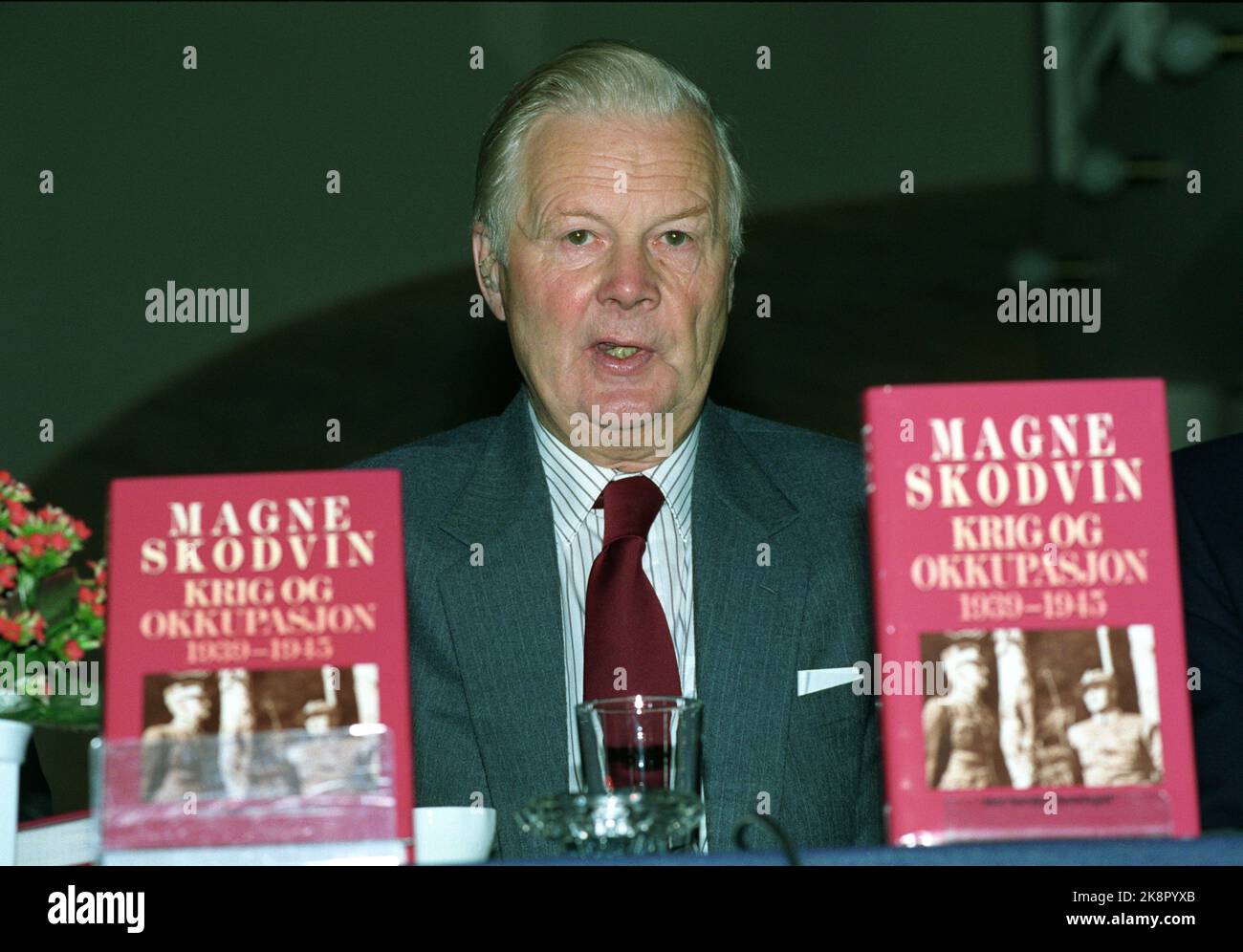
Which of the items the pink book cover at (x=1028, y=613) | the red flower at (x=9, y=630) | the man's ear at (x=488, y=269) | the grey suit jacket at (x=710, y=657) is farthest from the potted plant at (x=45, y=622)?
the man's ear at (x=488, y=269)

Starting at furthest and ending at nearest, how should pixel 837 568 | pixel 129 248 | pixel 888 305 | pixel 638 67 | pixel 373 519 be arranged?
1. pixel 888 305
2. pixel 129 248
3. pixel 638 67
4. pixel 837 568
5. pixel 373 519

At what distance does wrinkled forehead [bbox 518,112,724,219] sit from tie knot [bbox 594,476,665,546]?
12.5 inches

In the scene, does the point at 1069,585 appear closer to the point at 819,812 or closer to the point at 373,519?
the point at 373,519

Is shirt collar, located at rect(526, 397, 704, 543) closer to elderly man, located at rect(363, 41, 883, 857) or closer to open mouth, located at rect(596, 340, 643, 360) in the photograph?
elderly man, located at rect(363, 41, 883, 857)

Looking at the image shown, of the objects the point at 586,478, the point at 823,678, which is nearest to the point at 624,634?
the point at 823,678

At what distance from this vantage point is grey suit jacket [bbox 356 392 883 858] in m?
1.51

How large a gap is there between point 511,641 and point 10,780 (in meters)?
0.65

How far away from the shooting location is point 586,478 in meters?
1.86

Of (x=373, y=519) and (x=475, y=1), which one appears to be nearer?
(x=373, y=519)

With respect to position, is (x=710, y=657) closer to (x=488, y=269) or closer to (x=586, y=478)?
(x=586, y=478)
